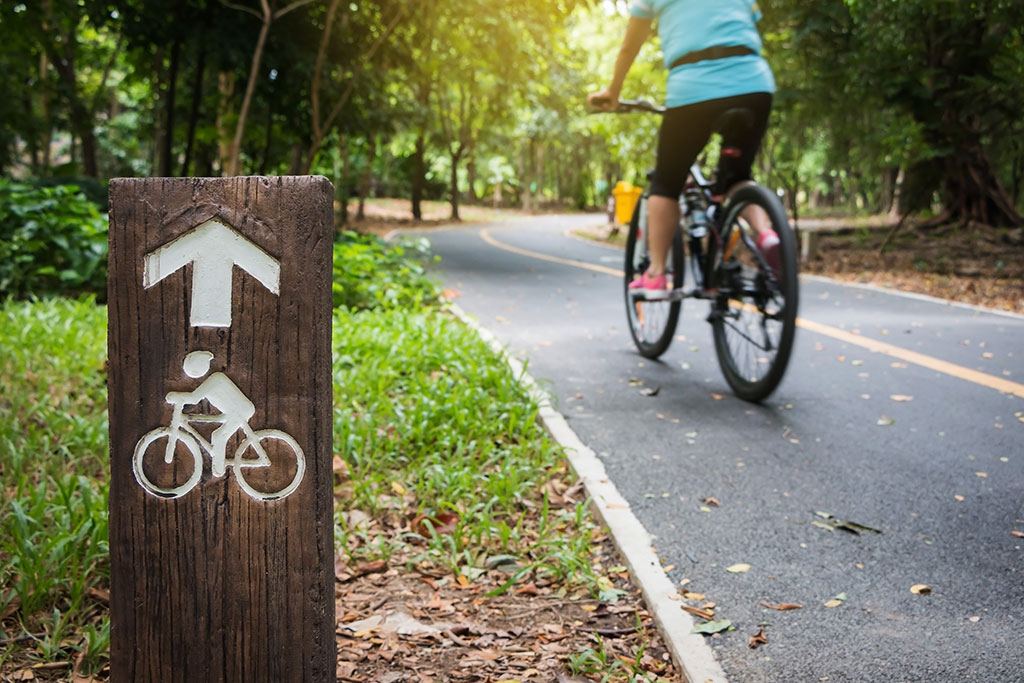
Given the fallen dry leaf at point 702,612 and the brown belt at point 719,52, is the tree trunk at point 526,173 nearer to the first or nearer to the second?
the brown belt at point 719,52

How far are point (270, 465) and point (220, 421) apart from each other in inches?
4.9

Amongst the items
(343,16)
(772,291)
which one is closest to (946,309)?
(772,291)

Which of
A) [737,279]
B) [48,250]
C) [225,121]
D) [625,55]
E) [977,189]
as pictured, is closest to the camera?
[737,279]

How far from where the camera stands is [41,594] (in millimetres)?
2475

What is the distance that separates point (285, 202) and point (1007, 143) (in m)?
15.2

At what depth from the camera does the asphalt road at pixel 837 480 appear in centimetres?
233

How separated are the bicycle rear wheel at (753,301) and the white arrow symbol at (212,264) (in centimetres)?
299

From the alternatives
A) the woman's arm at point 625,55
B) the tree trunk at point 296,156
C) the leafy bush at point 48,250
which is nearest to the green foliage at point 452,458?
the woman's arm at point 625,55

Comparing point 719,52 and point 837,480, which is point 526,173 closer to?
point 719,52

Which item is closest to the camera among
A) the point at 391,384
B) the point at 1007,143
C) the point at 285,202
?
the point at 285,202

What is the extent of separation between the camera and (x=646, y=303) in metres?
5.77

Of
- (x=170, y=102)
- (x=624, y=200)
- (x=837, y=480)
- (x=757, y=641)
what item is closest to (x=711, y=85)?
(x=837, y=480)

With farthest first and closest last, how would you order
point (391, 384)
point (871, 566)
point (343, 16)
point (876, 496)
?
point (343, 16)
point (391, 384)
point (876, 496)
point (871, 566)

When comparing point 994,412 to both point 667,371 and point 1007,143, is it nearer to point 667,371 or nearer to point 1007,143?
point 667,371
